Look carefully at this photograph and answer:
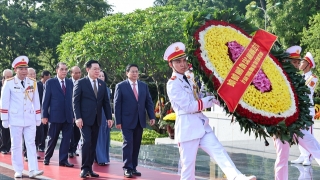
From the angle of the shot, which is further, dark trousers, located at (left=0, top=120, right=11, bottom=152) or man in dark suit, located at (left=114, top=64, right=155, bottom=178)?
dark trousers, located at (left=0, top=120, right=11, bottom=152)

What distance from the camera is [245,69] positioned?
234 inches

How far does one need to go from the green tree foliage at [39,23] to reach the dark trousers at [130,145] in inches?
1045

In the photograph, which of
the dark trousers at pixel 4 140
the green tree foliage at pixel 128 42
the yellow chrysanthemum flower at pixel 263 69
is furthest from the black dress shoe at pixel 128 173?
the green tree foliage at pixel 128 42

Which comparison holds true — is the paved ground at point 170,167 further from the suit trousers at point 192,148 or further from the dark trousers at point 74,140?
the suit trousers at point 192,148

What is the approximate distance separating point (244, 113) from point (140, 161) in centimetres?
519

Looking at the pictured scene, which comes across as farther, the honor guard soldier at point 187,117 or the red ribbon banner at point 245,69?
the honor guard soldier at point 187,117

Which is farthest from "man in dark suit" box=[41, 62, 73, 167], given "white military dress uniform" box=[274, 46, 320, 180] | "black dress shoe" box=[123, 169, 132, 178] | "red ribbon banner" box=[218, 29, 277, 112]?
"red ribbon banner" box=[218, 29, 277, 112]

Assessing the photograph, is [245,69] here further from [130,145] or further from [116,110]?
[116,110]

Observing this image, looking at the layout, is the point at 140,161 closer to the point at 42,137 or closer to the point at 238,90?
the point at 42,137

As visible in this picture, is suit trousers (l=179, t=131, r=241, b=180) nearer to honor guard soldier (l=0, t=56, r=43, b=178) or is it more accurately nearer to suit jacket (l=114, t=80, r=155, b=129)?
suit jacket (l=114, t=80, r=155, b=129)

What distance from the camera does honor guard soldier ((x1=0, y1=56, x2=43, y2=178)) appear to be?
28.1 ft

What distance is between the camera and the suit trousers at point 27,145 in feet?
28.0

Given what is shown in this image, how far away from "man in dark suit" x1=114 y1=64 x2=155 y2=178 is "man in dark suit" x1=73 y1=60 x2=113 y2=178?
34 centimetres

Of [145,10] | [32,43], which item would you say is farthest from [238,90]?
[32,43]
